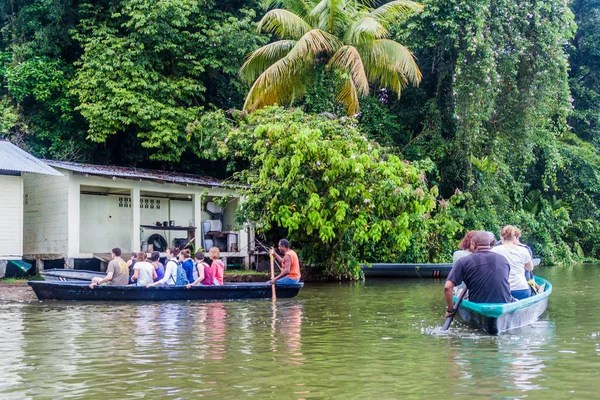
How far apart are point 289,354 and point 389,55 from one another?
1809cm

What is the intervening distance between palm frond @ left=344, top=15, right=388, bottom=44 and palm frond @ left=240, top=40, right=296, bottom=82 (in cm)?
212

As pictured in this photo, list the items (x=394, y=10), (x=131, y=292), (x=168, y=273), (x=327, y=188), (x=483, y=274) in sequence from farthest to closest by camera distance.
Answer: (x=394, y=10) → (x=327, y=188) → (x=168, y=273) → (x=131, y=292) → (x=483, y=274)

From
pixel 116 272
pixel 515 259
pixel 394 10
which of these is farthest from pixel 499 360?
pixel 394 10

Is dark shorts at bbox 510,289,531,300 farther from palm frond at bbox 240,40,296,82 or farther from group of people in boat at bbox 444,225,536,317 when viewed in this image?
palm frond at bbox 240,40,296,82

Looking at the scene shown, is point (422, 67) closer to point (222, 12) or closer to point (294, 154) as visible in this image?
point (222, 12)

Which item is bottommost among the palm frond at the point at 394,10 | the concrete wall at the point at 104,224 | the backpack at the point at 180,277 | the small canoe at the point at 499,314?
the small canoe at the point at 499,314

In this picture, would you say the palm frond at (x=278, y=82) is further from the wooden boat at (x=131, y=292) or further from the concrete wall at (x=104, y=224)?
the wooden boat at (x=131, y=292)

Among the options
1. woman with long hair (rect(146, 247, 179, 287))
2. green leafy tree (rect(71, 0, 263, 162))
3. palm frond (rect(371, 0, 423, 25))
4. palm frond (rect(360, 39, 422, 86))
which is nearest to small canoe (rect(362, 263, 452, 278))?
palm frond (rect(360, 39, 422, 86))

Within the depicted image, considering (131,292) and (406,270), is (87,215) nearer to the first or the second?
(131,292)

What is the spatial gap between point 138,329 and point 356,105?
15056 mm

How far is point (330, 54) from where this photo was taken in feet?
85.6

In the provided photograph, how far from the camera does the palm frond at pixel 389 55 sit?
2542 cm

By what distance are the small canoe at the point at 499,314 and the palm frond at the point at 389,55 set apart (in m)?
14.6

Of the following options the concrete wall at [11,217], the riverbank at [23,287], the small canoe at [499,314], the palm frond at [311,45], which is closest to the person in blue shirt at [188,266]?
the riverbank at [23,287]
